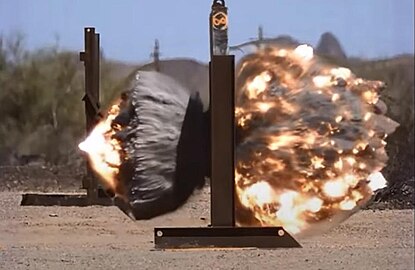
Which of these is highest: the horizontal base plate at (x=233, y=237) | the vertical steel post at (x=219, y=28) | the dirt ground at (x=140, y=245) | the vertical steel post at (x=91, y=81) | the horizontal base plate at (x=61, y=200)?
the vertical steel post at (x=219, y=28)

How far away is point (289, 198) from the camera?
141cm

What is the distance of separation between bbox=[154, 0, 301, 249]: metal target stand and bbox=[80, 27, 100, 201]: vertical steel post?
128mm

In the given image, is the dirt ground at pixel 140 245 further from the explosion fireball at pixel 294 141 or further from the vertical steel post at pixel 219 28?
the vertical steel post at pixel 219 28

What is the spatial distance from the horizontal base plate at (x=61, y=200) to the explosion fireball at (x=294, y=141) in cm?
5

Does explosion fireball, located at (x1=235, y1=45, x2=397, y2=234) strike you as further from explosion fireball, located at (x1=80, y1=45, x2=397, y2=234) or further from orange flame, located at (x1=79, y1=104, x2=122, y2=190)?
orange flame, located at (x1=79, y1=104, x2=122, y2=190)

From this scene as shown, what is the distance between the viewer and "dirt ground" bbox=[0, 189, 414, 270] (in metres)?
1.51

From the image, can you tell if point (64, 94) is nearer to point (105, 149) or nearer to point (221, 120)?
point (105, 149)

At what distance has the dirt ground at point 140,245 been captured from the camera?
4.94 feet

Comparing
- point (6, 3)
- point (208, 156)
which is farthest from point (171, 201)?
point (6, 3)

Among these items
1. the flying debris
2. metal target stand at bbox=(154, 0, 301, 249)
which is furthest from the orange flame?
metal target stand at bbox=(154, 0, 301, 249)

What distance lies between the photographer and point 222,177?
139 centimetres

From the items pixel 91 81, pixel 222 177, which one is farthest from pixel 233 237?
pixel 91 81

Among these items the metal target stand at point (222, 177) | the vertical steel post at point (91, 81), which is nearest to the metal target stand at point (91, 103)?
the vertical steel post at point (91, 81)

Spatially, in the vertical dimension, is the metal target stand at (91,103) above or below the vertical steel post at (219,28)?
below
